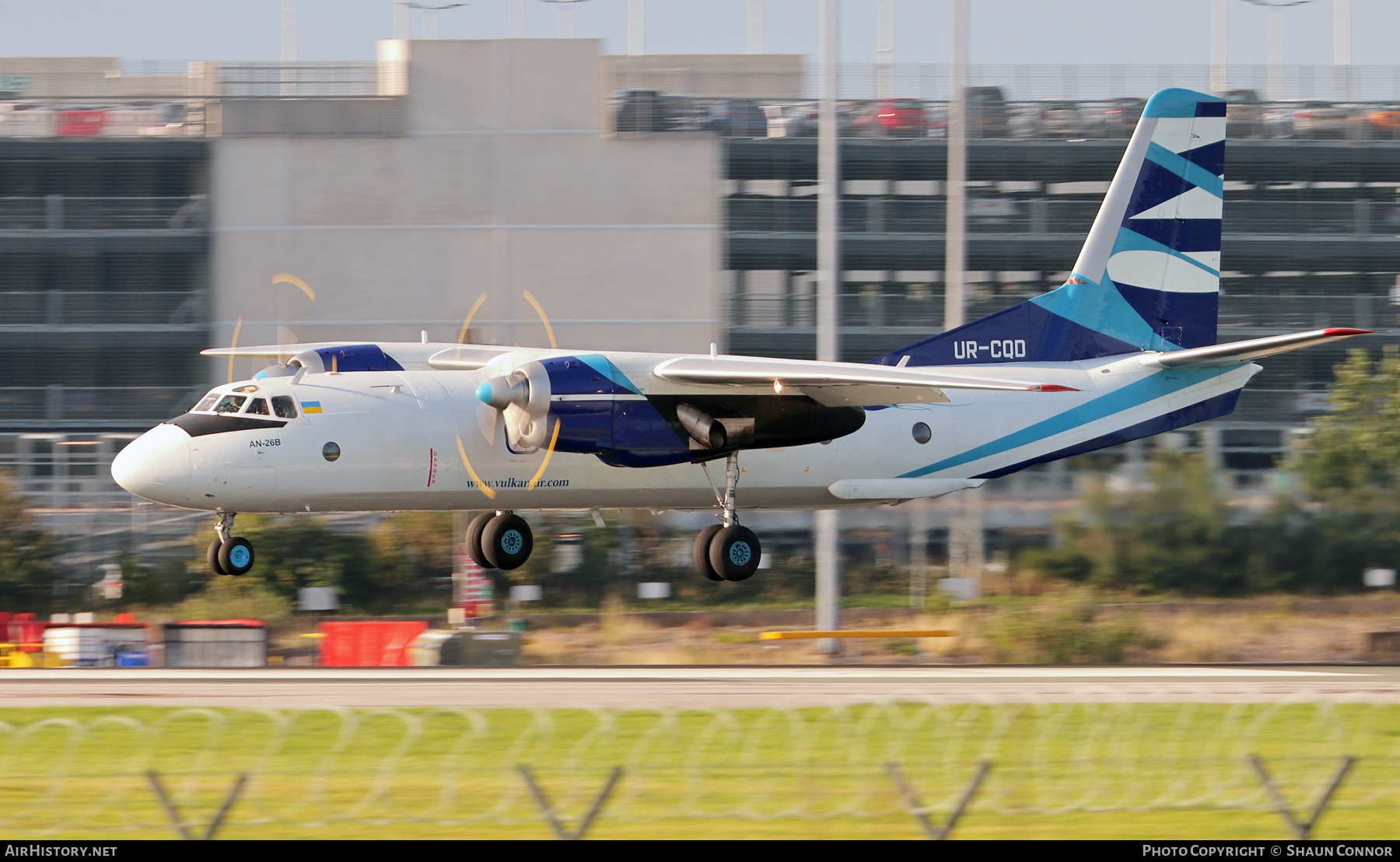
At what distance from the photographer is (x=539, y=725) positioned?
73.1 ft

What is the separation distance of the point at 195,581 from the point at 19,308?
1613cm

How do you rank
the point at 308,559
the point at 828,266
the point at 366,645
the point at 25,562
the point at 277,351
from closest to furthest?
the point at 277,351, the point at 828,266, the point at 366,645, the point at 25,562, the point at 308,559

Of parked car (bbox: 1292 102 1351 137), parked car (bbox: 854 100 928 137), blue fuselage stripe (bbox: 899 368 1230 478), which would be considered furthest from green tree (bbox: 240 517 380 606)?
parked car (bbox: 1292 102 1351 137)

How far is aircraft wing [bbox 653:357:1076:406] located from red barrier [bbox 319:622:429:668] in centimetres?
1628

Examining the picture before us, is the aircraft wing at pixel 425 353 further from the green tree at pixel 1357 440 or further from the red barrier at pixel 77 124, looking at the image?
the red barrier at pixel 77 124

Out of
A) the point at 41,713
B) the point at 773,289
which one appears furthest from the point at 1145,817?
the point at 773,289

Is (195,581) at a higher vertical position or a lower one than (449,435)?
lower

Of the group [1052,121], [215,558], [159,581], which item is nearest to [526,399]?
[215,558]

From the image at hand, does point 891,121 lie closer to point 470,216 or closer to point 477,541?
point 470,216

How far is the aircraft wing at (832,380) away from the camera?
2106 centimetres

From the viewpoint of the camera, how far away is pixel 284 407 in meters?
21.5

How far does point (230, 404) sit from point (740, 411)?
756 centimetres

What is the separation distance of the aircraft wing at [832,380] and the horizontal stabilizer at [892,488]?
163 centimetres
